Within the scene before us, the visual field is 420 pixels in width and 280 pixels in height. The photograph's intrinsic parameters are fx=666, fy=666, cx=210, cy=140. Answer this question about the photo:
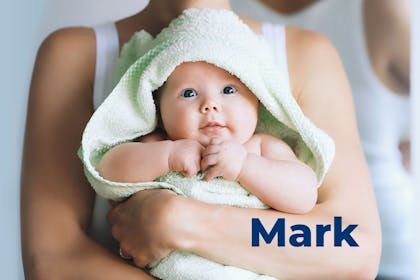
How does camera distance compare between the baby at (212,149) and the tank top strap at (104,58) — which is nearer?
the baby at (212,149)

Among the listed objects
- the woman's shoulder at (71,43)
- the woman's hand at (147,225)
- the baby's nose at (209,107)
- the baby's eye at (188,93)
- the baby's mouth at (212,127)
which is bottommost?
the woman's hand at (147,225)

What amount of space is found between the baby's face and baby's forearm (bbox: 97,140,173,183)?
1.1 inches

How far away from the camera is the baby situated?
2.10 feet

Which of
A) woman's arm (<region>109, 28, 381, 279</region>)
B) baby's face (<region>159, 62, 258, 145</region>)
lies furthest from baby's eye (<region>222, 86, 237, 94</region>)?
woman's arm (<region>109, 28, 381, 279</region>)

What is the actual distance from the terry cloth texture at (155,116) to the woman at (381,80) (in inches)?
7.9

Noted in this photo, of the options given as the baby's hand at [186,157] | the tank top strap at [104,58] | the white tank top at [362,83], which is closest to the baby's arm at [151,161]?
the baby's hand at [186,157]

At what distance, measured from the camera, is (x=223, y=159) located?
0.63m

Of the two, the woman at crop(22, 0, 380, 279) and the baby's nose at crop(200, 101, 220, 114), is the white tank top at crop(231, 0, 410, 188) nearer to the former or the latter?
the woman at crop(22, 0, 380, 279)

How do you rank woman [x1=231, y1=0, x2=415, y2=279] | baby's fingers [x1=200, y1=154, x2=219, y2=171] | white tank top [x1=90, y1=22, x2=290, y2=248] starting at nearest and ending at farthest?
baby's fingers [x1=200, y1=154, x2=219, y2=171] → white tank top [x1=90, y1=22, x2=290, y2=248] → woman [x1=231, y1=0, x2=415, y2=279]

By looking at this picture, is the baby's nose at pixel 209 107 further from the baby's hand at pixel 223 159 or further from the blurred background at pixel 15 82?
the blurred background at pixel 15 82

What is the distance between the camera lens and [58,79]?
77 centimetres

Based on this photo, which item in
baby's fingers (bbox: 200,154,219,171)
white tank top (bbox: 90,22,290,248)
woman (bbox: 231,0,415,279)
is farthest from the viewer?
woman (bbox: 231,0,415,279)

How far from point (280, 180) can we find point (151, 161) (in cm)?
13

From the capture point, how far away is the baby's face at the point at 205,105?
65cm
